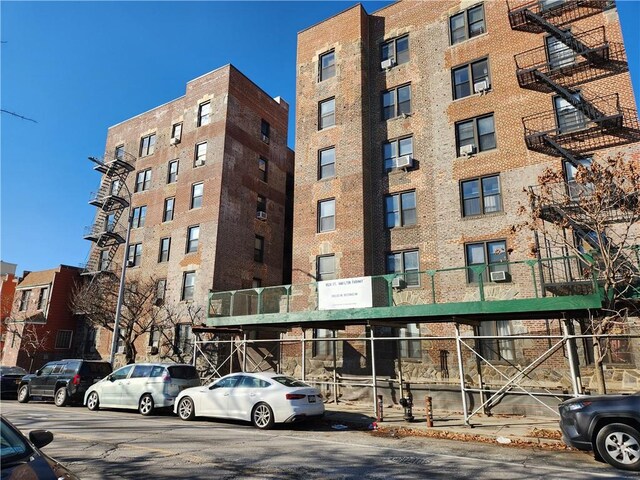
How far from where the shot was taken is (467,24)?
2194 centimetres

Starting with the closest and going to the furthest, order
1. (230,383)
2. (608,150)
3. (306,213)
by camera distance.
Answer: (230,383) → (608,150) → (306,213)

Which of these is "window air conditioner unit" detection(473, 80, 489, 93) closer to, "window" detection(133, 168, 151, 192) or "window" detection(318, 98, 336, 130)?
"window" detection(318, 98, 336, 130)

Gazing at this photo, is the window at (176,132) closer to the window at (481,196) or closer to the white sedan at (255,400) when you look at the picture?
the window at (481,196)

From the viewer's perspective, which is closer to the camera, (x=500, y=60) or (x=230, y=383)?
(x=230, y=383)

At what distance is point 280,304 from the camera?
58.7 feet

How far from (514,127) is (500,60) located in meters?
3.68

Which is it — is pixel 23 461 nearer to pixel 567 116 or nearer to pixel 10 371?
pixel 567 116

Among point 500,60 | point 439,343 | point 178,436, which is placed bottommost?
point 178,436

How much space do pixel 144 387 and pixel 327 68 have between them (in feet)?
65.4

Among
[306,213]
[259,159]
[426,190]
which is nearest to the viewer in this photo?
[426,190]

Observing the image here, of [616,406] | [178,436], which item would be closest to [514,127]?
[616,406]

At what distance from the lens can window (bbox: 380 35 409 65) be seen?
933 inches

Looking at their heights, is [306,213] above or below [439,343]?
above

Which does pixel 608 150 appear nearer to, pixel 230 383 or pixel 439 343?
pixel 439 343
